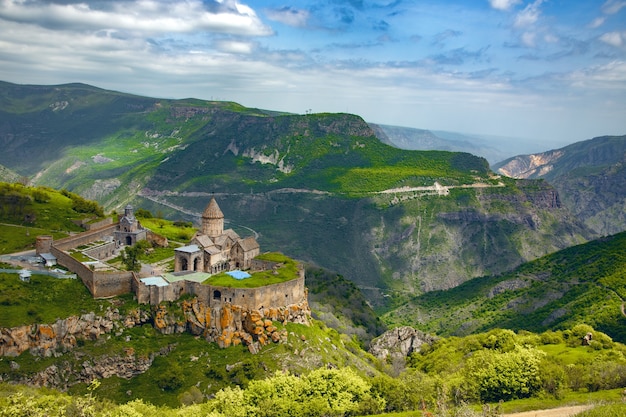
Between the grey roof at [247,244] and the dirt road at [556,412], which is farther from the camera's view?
the grey roof at [247,244]

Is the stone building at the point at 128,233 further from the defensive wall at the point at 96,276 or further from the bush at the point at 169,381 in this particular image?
the bush at the point at 169,381

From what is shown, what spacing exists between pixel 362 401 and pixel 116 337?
2914 centimetres

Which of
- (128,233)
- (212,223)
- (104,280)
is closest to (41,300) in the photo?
(104,280)

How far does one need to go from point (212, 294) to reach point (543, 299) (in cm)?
6769

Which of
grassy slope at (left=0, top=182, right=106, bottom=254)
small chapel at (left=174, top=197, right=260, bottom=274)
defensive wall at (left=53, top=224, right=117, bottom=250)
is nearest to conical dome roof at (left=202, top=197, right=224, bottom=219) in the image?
small chapel at (left=174, top=197, right=260, bottom=274)

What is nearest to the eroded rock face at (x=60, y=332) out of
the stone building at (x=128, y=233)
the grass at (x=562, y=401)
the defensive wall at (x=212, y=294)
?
the defensive wall at (x=212, y=294)

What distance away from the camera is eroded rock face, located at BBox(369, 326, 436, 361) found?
3413 inches

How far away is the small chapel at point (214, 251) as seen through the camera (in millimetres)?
75000

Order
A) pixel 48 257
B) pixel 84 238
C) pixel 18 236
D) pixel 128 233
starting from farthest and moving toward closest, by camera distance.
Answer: pixel 128 233 < pixel 18 236 < pixel 84 238 < pixel 48 257

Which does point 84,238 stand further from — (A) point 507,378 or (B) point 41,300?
(A) point 507,378

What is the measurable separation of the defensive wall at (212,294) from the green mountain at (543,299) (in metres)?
48.1

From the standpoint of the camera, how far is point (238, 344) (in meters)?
68.8

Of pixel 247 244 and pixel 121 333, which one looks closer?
pixel 121 333

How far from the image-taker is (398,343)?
8888cm
